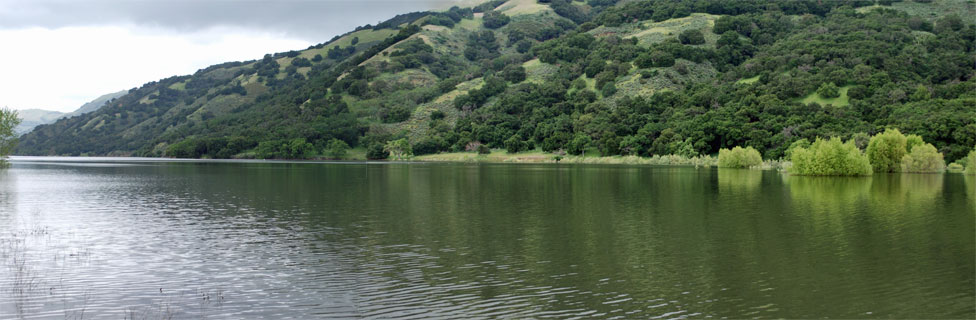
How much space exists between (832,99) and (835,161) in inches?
3206

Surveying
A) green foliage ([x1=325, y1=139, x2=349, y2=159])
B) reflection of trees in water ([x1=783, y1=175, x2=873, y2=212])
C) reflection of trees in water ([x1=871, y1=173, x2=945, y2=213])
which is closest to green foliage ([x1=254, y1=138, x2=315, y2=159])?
green foliage ([x1=325, y1=139, x2=349, y2=159])

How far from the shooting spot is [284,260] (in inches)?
971

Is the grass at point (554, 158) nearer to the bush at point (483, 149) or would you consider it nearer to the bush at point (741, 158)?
the bush at point (483, 149)

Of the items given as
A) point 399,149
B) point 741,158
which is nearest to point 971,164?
point 741,158

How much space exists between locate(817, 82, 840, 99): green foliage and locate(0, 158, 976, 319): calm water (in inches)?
4680

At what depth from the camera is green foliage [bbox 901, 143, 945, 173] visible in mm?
94312

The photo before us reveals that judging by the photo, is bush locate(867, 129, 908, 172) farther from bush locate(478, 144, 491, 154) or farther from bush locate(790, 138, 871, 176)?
bush locate(478, 144, 491, 154)

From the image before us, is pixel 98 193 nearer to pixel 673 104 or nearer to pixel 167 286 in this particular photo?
pixel 167 286

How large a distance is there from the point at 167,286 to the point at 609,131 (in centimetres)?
14967

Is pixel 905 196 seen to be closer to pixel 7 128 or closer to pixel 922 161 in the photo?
pixel 922 161

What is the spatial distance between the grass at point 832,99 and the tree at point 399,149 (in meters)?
104

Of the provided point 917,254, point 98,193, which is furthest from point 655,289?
point 98,193

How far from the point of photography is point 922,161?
9456 centimetres

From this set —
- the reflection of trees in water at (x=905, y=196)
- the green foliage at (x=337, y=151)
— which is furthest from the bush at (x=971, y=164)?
the green foliage at (x=337, y=151)
